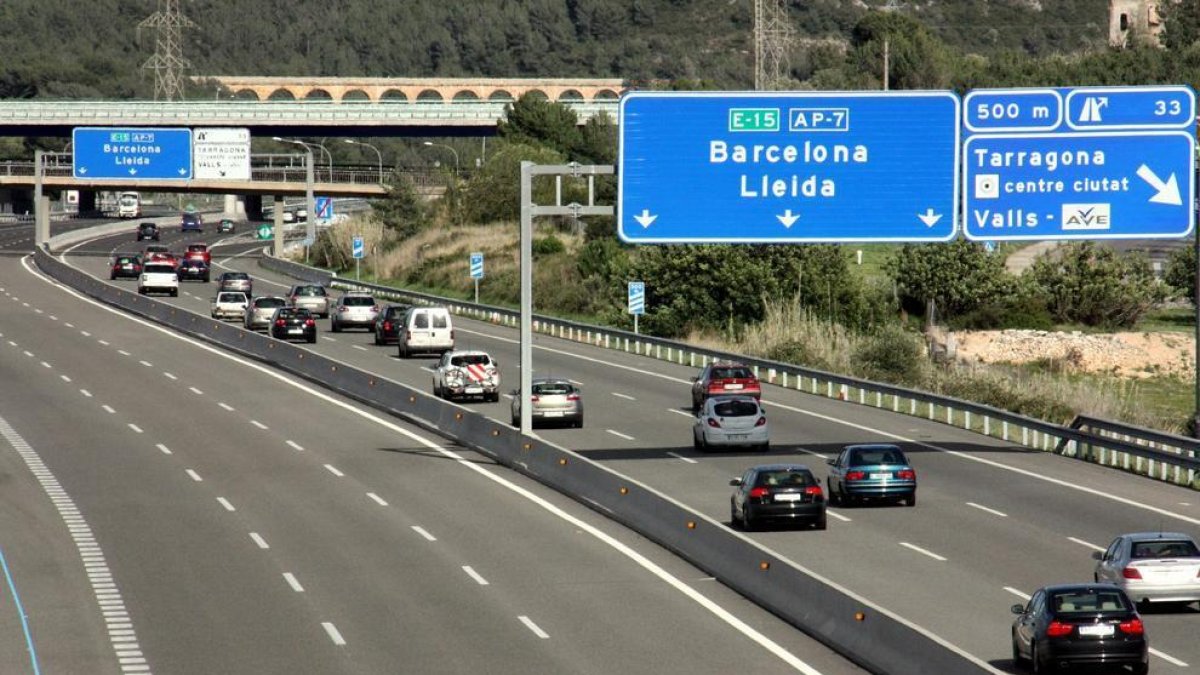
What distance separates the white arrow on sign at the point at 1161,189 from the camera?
40.0 metres

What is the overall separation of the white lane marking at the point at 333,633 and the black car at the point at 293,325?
46114 mm

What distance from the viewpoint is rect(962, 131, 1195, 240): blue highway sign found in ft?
130

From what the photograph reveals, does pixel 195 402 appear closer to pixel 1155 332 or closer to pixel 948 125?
pixel 948 125

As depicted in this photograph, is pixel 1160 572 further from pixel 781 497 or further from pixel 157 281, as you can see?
pixel 157 281

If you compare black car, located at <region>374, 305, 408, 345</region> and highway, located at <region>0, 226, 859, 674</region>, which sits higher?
black car, located at <region>374, 305, 408, 345</region>

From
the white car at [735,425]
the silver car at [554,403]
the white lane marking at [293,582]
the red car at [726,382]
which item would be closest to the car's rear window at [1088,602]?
the white lane marking at [293,582]

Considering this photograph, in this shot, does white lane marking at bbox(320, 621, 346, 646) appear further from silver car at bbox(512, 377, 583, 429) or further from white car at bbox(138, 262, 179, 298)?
white car at bbox(138, 262, 179, 298)

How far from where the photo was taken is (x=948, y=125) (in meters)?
40.0

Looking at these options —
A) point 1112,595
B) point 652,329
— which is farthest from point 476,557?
point 652,329

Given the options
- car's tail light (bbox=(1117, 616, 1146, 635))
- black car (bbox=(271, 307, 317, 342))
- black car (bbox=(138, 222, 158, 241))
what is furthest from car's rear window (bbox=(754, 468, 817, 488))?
black car (bbox=(138, 222, 158, 241))

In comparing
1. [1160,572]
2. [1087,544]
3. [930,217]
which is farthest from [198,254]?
[1160,572]

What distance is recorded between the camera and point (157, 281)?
89.9 metres

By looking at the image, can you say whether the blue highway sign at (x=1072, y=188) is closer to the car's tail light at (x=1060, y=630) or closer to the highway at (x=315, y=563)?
the highway at (x=315, y=563)

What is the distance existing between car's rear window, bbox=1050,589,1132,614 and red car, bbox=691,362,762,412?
1207 inches
